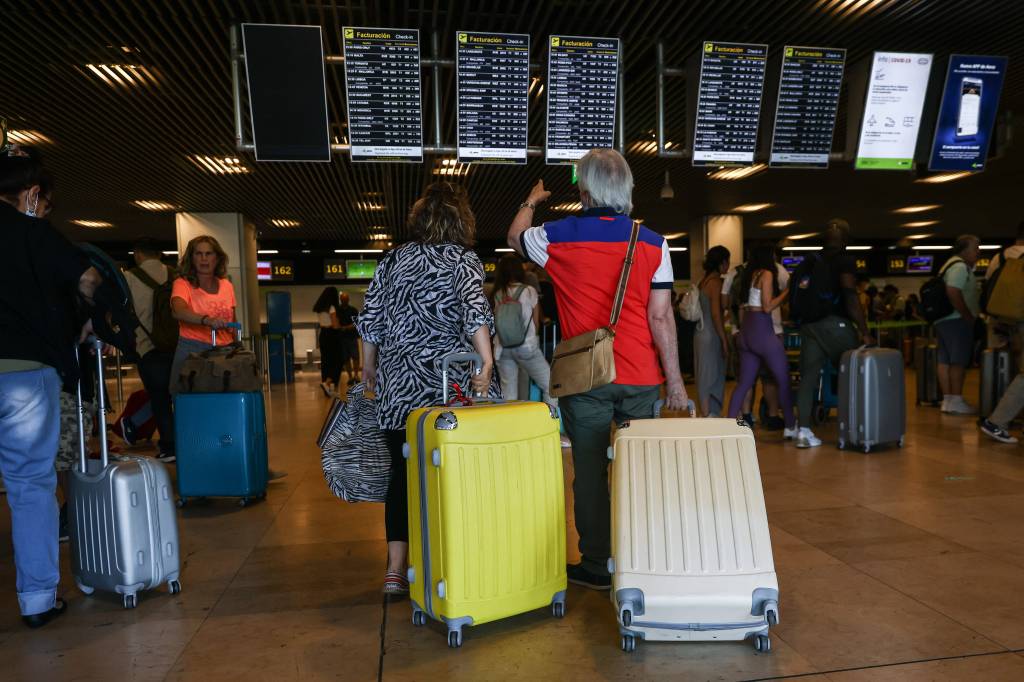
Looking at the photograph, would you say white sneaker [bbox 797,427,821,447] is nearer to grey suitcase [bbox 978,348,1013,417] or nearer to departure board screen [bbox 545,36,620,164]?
grey suitcase [bbox 978,348,1013,417]

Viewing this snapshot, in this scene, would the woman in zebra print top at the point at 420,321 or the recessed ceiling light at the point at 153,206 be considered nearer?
the woman in zebra print top at the point at 420,321

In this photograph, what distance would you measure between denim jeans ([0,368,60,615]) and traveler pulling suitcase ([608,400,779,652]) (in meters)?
2.04

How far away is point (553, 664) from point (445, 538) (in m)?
0.50

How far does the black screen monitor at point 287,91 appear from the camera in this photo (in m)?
5.29

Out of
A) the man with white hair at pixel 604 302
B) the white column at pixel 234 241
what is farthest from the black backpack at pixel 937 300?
the white column at pixel 234 241

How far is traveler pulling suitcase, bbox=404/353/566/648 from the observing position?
7.63 ft

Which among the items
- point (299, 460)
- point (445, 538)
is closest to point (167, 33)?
point (299, 460)

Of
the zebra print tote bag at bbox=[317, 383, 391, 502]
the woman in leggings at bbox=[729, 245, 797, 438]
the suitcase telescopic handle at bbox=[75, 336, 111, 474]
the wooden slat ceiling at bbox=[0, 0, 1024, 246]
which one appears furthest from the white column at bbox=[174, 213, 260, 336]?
the zebra print tote bag at bbox=[317, 383, 391, 502]

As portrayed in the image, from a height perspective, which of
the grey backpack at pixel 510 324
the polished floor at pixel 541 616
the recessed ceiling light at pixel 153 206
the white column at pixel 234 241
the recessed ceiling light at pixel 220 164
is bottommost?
the polished floor at pixel 541 616

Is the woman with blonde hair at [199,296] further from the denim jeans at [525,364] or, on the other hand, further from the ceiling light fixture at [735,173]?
the ceiling light fixture at [735,173]

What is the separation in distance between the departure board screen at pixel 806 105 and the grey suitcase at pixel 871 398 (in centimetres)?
182

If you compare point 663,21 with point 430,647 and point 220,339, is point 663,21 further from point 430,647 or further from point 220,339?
point 430,647

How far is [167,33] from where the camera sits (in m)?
5.64

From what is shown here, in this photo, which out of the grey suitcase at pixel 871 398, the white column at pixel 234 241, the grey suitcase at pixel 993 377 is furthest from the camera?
the white column at pixel 234 241
